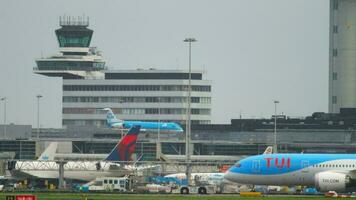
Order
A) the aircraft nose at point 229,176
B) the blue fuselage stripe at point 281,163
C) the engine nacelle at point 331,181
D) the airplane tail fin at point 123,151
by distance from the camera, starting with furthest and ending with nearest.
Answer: the airplane tail fin at point 123,151 → the aircraft nose at point 229,176 → the blue fuselage stripe at point 281,163 → the engine nacelle at point 331,181

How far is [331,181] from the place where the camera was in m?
150

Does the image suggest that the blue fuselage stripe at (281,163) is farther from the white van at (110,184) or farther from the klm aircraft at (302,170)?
the white van at (110,184)

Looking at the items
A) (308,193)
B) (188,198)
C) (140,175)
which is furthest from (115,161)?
(188,198)

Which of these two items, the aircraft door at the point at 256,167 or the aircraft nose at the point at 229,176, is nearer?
the aircraft door at the point at 256,167

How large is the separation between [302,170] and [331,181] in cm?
346

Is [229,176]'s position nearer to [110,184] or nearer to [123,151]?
[110,184]

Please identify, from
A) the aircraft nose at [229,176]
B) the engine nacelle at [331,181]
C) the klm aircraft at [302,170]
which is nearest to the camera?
the engine nacelle at [331,181]

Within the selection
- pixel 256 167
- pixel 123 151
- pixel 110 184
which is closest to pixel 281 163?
pixel 256 167

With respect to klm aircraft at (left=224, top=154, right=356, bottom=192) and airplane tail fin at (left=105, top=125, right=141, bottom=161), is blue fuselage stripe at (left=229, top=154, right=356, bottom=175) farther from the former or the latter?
airplane tail fin at (left=105, top=125, right=141, bottom=161)

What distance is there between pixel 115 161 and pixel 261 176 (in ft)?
131

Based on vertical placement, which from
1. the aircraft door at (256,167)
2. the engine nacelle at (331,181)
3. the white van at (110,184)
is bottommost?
the white van at (110,184)

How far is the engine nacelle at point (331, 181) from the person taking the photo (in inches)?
5881

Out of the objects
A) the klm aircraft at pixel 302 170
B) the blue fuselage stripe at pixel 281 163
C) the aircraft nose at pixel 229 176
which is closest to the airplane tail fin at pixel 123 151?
the aircraft nose at pixel 229 176

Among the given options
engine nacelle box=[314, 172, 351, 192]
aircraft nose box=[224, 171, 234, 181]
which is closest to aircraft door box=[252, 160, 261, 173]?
aircraft nose box=[224, 171, 234, 181]
